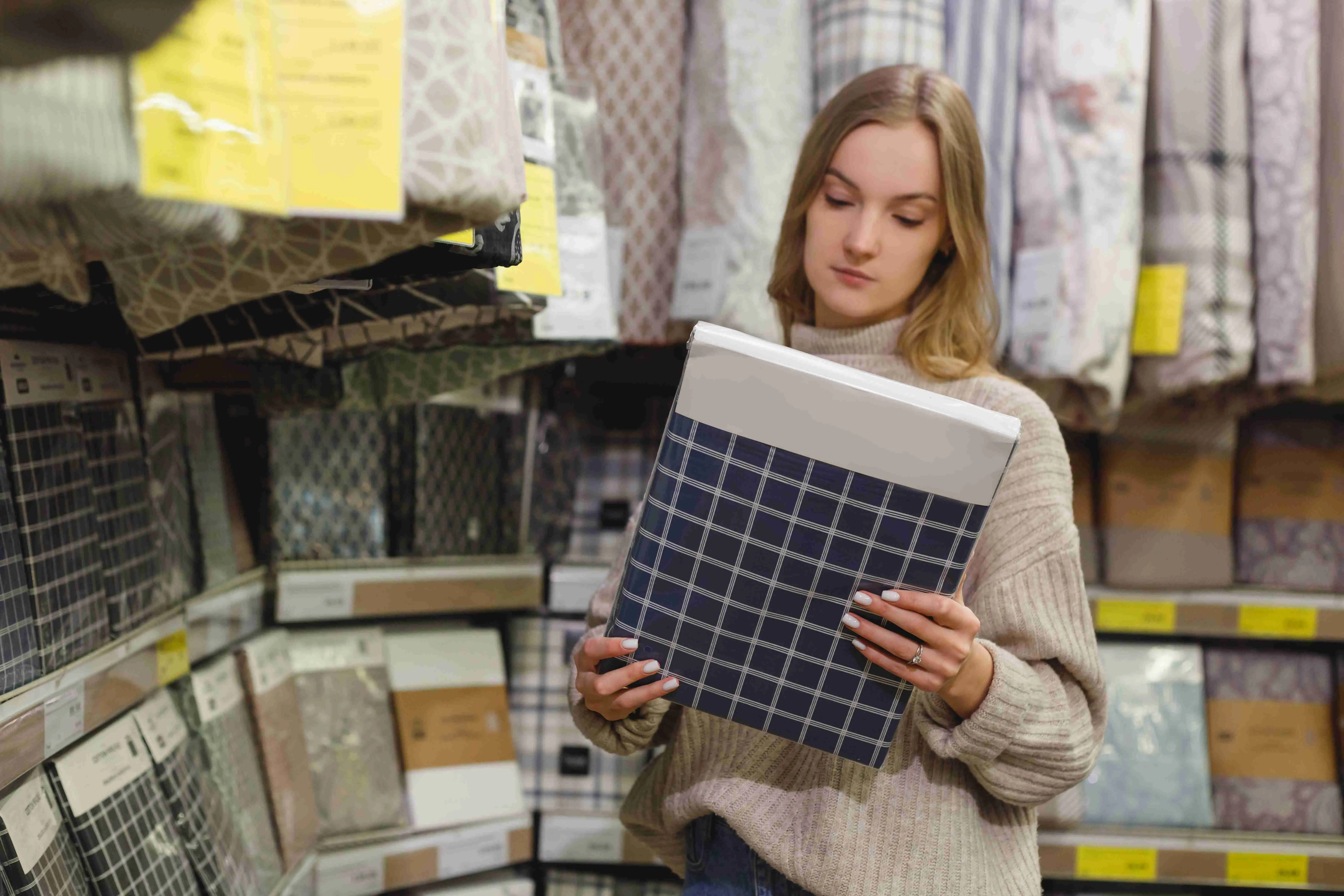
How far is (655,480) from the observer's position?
2.78ft

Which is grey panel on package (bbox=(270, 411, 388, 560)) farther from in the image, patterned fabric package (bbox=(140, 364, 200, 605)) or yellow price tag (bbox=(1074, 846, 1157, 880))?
yellow price tag (bbox=(1074, 846, 1157, 880))

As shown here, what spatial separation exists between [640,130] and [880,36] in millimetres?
443

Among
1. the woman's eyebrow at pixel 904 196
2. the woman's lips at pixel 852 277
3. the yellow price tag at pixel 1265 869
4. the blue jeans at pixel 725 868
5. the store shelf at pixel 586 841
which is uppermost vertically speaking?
the woman's eyebrow at pixel 904 196

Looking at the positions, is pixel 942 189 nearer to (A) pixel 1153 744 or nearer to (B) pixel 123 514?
(B) pixel 123 514

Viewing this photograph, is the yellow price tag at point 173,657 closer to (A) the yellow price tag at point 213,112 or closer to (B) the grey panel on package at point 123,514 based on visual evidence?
(B) the grey panel on package at point 123,514

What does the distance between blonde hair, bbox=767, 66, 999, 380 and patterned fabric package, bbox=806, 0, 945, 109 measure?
0.49 meters

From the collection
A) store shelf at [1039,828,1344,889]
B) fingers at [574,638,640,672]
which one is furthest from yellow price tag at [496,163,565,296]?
store shelf at [1039,828,1344,889]

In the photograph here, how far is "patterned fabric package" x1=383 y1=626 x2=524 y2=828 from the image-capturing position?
1.83m

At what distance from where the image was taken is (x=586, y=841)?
1947 millimetres

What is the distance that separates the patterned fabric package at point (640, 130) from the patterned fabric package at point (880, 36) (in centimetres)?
30

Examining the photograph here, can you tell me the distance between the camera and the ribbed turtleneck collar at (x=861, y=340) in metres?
1.15

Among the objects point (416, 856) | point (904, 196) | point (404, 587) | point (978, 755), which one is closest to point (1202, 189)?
point (904, 196)

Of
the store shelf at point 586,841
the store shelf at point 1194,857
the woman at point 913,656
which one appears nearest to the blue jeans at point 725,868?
the woman at point 913,656

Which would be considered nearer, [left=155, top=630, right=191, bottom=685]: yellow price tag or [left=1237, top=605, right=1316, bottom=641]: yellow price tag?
[left=155, top=630, right=191, bottom=685]: yellow price tag
